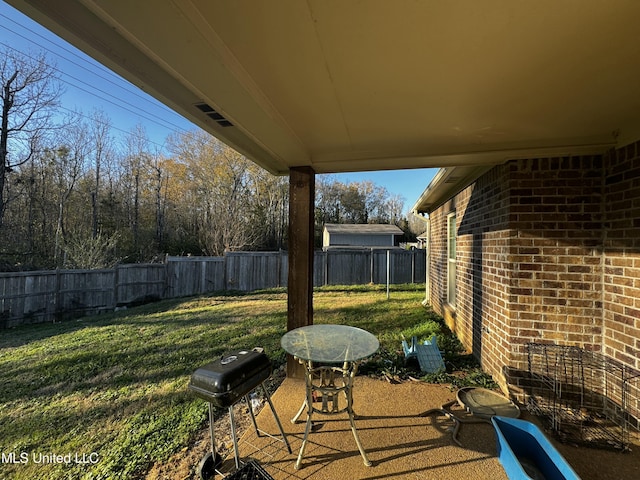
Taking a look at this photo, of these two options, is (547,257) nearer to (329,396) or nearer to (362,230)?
(329,396)

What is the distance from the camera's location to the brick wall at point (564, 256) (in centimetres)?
238

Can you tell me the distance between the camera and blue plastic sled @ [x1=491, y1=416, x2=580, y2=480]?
1624mm

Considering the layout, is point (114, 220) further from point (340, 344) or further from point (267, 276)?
point (340, 344)

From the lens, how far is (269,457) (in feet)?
6.60

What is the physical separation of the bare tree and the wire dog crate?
43.3 ft

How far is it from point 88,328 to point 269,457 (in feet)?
20.5

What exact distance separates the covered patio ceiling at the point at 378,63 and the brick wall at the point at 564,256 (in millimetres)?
348

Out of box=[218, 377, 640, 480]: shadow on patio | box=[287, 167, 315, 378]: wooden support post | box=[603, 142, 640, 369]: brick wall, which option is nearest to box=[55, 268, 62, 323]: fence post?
box=[287, 167, 315, 378]: wooden support post

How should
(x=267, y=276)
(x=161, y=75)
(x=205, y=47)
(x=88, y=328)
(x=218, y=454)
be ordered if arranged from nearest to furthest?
(x=205, y=47)
(x=161, y=75)
(x=218, y=454)
(x=88, y=328)
(x=267, y=276)

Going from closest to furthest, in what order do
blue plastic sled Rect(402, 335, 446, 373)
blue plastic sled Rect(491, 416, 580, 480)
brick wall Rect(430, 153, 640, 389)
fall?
blue plastic sled Rect(491, 416, 580, 480) → brick wall Rect(430, 153, 640, 389) → blue plastic sled Rect(402, 335, 446, 373)

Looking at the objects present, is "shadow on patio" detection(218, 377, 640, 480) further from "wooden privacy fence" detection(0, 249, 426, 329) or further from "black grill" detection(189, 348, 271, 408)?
A: "wooden privacy fence" detection(0, 249, 426, 329)

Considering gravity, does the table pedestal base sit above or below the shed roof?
below

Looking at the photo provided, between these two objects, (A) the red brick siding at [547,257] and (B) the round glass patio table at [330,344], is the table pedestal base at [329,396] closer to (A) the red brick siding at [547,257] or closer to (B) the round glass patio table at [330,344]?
(B) the round glass patio table at [330,344]

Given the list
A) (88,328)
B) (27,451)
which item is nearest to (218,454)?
(27,451)
